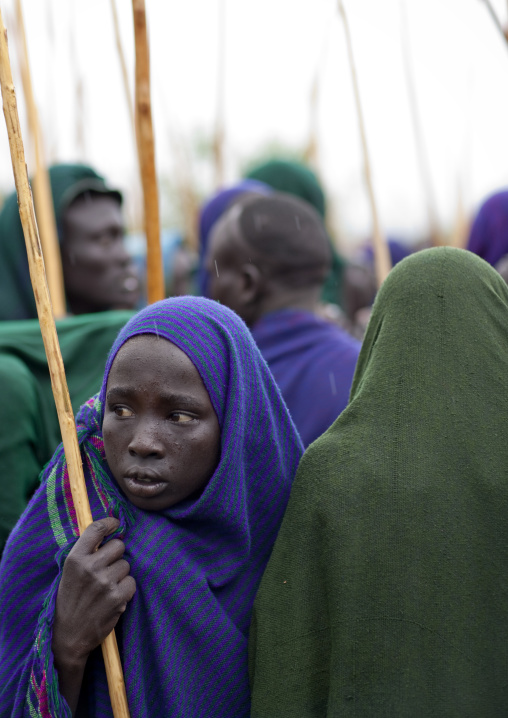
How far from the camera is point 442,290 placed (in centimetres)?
127

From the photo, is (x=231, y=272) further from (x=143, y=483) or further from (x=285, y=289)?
(x=143, y=483)

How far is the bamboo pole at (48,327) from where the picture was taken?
3.81 ft

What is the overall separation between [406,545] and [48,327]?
631 millimetres

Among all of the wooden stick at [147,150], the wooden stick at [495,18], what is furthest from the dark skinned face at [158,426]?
the wooden stick at [495,18]

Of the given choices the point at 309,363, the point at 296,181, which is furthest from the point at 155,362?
the point at 296,181

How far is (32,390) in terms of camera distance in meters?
1.81

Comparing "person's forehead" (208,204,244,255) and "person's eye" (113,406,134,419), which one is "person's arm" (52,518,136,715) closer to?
"person's eye" (113,406,134,419)

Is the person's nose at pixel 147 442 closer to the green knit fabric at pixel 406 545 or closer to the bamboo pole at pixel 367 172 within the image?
the green knit fabric at pixel 406 545

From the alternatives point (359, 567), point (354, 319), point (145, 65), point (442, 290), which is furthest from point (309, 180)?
point (359, 567)

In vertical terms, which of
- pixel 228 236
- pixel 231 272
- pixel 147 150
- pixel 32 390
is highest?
pixel 147 150

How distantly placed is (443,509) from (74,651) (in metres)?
0.59

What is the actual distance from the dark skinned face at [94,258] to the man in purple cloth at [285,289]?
31cm

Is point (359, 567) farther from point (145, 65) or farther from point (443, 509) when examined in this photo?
point (145, 65)

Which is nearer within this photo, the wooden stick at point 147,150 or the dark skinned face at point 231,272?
the wooden stick at point 147,150
